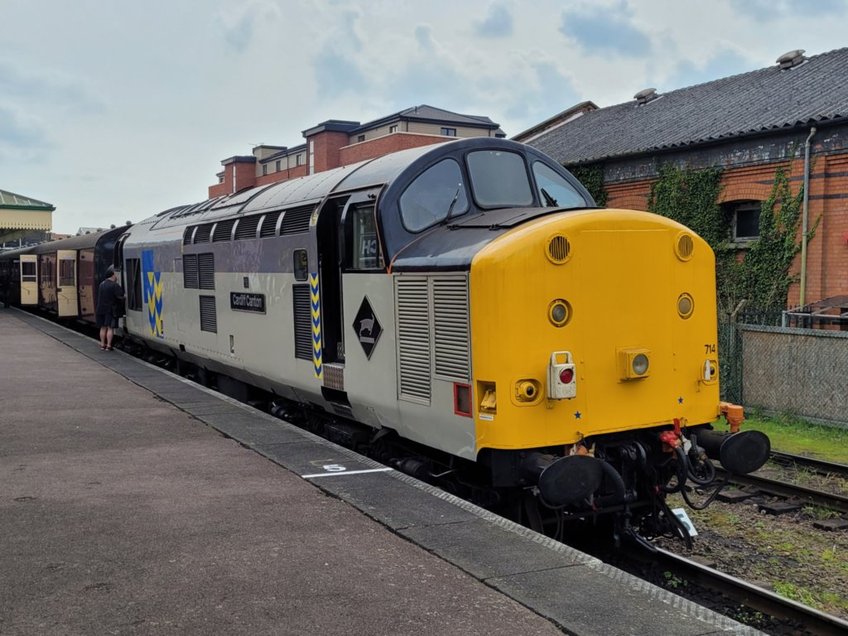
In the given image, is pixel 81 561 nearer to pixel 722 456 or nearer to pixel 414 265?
pixel 414 265

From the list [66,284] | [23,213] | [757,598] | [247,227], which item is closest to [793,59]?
[247,227]

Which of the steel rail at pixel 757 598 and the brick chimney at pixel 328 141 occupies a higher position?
the brick chimney at pixel 328 141

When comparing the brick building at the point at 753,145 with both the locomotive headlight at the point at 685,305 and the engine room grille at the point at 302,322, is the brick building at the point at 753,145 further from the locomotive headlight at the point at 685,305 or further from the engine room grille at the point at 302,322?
the engine room grille at the point at 302,322

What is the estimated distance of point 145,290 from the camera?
48.8 ft

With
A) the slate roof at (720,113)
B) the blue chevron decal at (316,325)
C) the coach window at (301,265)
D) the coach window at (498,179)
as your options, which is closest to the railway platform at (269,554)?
the blue chevron decal at (316,325)

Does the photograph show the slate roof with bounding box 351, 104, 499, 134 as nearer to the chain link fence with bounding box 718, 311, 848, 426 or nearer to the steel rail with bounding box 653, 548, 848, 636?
the chain link fence with bounding box 718, 311, 848, 426

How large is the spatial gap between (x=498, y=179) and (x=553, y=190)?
639 mm

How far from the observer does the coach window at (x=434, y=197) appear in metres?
6.70

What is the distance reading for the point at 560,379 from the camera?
5531 mm

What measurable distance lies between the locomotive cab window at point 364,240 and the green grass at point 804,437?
6358 mm

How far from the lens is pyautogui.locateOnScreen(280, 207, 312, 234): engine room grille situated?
8.02 m

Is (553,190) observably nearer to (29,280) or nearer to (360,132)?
(29,280)

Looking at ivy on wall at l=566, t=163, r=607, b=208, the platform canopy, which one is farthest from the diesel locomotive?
the platform canopy

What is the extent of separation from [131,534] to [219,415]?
427cm
